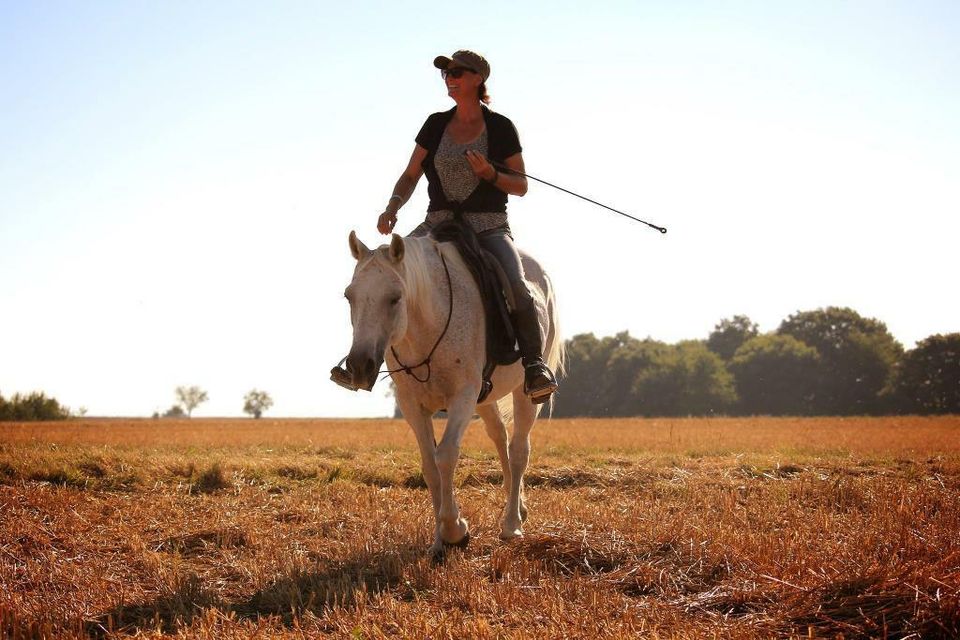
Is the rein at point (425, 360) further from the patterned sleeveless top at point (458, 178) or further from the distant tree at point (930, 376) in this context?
the distant tree at point (930, 376)

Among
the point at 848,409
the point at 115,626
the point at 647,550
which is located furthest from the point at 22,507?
the point at 848,409

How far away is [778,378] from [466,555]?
86317 millimetres

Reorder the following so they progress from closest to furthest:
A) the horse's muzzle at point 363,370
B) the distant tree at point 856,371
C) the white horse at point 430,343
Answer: the horse's muzzle at point 363,370 < the white horse at point 430,343 < the distant tree at point 856,371

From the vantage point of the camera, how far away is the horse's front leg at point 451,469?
251 inches

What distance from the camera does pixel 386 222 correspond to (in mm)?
7477

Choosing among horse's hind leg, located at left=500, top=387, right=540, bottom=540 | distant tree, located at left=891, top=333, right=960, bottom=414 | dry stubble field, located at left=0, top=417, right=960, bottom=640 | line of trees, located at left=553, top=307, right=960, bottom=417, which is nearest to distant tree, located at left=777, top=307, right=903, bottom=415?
line of trees, located at left=553, top=307, right=960, bottom=417

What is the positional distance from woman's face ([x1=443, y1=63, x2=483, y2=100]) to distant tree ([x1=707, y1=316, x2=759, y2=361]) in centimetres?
12365

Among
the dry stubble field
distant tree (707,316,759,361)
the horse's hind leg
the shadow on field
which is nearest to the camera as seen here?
the dry stubble field

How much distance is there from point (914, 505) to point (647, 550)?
3.90 metres

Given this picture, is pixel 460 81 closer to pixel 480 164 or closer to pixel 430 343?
pixel 480 164

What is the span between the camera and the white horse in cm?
589

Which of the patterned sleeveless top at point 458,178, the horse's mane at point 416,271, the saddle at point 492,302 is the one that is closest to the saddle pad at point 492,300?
the saddle at point 492,302

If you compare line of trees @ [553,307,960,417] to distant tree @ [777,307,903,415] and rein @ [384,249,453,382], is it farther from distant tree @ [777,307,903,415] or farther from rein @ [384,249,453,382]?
rein @ [384,249,453,382]

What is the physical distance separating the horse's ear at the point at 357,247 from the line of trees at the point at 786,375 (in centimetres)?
6958
